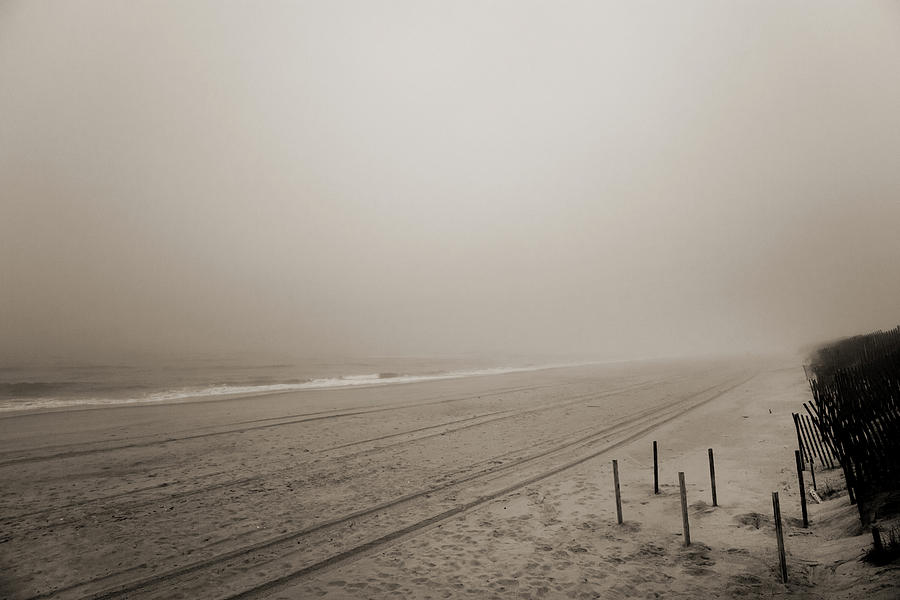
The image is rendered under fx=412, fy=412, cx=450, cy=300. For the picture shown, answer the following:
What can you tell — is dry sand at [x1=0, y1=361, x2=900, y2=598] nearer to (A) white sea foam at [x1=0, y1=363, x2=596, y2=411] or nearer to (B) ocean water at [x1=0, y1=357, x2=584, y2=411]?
(A) white sea foam at [x1=0, y1=363, x2=596, y2=411]

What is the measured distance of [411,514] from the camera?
745cm

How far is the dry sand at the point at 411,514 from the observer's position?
16.9 ft

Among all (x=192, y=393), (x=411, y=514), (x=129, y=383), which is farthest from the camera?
(x=129, y=383)

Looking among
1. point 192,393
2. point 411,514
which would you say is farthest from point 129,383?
point 411,514

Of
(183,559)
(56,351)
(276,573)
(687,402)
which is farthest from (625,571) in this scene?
(56,351)

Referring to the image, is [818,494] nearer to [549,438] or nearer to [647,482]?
[647,482]

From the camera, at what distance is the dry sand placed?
5.14m

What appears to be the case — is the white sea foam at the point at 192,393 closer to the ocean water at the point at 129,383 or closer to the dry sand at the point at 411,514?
the ocean water at the point at 129,383

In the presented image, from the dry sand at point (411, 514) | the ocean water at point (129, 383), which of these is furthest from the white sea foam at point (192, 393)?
the dry sand at point (411, 514)

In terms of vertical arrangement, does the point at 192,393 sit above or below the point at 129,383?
below

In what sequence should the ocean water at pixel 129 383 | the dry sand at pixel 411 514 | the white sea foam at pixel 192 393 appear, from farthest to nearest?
the ocean water at pixel 129 383 < the white sea foam at pixel 192 393 < the dry sand at pixel 411 514

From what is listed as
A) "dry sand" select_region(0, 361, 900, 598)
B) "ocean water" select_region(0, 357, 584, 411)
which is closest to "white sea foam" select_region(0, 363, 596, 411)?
"ocean water" select_region(0, 357, 584, 411)

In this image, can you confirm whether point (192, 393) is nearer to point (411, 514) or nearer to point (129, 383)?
point (129, 383)

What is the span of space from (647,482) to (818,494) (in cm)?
278
